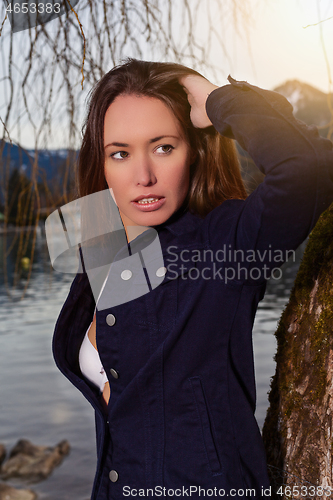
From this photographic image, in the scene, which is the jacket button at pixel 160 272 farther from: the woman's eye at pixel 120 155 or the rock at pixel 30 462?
the rock at pixel 30 462

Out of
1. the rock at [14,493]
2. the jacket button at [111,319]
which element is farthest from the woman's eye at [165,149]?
the rock at [14,493]

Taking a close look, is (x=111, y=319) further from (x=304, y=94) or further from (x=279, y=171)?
(x=304, y=94)

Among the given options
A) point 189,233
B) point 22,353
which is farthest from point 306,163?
point 22,353

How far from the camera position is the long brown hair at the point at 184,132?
1.46 meters

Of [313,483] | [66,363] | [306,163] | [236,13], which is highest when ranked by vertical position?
[236,13]

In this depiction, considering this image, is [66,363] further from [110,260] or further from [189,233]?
[189,233]

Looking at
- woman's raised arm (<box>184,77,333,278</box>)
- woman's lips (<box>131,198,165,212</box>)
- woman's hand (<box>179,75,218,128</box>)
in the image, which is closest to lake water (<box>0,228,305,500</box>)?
woman's lips (<box>131,198,165,212</box>)

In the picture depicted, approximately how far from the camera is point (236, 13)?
156 cm

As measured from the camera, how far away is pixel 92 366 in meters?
1.64

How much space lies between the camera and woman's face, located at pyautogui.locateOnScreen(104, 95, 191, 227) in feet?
4.50

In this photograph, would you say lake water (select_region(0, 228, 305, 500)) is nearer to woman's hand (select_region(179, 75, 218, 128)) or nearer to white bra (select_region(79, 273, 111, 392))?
white bra (select_region(79, 273, 111, 392))

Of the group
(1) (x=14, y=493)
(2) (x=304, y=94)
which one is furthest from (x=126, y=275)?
(1) (x=14, y=493)

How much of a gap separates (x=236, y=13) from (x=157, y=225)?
805mm

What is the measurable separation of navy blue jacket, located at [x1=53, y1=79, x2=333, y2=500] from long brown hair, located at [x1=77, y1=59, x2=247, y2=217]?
147mm
